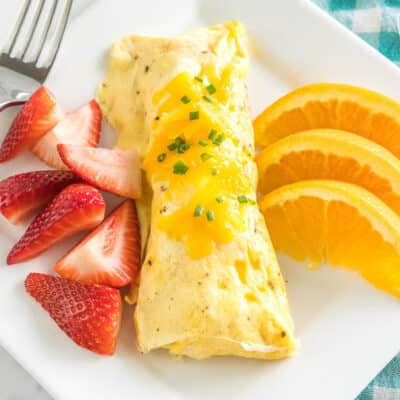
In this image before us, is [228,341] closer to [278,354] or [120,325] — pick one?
[278,354]

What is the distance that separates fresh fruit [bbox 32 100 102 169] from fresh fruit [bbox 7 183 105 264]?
0.96ft

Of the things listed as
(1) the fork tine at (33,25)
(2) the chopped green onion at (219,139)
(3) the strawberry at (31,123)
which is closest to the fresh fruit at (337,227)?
(2) the chopped green onion at (219,139)

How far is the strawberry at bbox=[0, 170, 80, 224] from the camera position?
352 cm

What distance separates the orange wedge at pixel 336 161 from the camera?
11.1 feet

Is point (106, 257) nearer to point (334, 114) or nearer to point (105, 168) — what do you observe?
point (105, 168)

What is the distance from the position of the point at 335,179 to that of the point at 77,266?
3.87 feet

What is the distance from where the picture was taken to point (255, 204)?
3381mm

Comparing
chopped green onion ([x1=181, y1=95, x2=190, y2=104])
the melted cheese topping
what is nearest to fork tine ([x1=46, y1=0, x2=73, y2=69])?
the melted cheese topping

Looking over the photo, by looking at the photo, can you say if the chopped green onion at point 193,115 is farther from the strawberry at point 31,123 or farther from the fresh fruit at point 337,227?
the strawberry at point 31,123

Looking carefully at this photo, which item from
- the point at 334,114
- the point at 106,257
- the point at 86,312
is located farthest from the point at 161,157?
the point at 334,114

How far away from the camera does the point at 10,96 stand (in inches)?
152

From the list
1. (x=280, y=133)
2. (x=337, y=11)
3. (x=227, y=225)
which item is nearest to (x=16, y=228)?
(x=227, y=225)

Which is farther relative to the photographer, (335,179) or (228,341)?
(335,179)

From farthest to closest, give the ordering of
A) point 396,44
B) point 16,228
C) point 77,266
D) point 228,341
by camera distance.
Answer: point 396,44 < point 16,228 < point 77,266 < point 228,341
